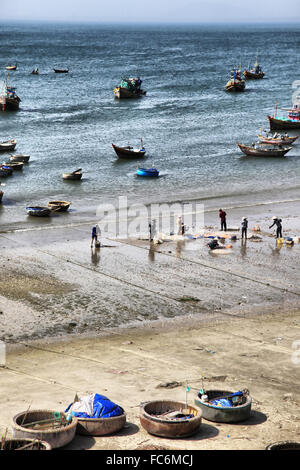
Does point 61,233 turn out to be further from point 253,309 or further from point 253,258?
point 253,309

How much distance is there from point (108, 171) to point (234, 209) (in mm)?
14898

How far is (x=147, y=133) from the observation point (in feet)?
229

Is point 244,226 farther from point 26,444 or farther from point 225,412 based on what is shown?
point 26,444

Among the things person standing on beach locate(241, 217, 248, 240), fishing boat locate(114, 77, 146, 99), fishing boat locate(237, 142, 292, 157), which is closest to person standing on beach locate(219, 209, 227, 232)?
person standing on beach locate(241, 217, 248, 240)

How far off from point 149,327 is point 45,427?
8534 millimetres

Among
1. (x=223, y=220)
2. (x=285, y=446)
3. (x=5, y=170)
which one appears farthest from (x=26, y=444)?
(x=5, y=170)

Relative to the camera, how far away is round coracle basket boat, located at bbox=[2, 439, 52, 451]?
14398 mm

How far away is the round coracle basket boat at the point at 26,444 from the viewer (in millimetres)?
14398

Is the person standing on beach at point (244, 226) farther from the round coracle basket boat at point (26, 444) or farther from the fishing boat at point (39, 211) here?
the round coracle basket boat at point (26, 444)

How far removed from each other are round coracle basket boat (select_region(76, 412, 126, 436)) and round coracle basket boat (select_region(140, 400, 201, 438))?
2.06 ft

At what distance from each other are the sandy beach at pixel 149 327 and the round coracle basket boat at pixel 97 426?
178mm

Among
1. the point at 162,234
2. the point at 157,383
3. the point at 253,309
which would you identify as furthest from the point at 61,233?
the point at 157,383

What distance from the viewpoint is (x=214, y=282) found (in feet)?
92.1
